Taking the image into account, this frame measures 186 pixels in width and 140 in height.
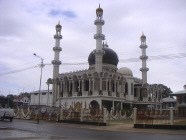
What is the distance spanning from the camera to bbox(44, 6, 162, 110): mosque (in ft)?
131

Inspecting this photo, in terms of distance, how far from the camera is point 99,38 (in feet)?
139

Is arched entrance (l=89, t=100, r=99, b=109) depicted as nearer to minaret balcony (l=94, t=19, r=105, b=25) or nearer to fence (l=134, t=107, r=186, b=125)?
minaret balcony (l=94, t=19, r=105, b=25)

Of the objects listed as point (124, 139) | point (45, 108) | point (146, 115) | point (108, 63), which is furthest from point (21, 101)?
point (124, 139)

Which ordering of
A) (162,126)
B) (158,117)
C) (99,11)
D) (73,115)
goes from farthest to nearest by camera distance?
(99,11) → (73,115) → (158,117) → (162,126)

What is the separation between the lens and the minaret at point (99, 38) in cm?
4153

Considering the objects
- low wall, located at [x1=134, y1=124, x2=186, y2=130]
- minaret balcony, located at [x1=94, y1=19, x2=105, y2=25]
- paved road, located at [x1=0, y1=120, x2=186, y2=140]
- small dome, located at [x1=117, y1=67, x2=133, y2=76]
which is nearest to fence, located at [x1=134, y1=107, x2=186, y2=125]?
low wall, located at [x1=134, y1=124, x2=186, y2=130]

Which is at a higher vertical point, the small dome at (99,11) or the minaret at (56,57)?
the small dome at (99,11)

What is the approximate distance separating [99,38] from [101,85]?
9.03 m

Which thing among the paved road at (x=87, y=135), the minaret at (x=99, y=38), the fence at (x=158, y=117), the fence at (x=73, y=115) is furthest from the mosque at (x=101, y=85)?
the paved road at (x=87, y=135)

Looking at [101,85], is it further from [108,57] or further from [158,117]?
[158,117]

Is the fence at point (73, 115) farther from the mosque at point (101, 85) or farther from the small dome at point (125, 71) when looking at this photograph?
the small dome at point (125, 71)

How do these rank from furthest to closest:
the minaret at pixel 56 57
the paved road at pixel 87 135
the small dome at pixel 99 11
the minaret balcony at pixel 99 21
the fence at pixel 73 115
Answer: the minaret at pixel 56 57
the small dome at pixel 99 11
the minaret balcony at pixel 99 21
the fence at pixel 73 115
the paved road at pixel 87 135

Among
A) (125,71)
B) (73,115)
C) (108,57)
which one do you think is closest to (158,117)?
(73,115)

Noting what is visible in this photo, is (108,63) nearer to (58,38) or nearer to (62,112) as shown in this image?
(58,38)
